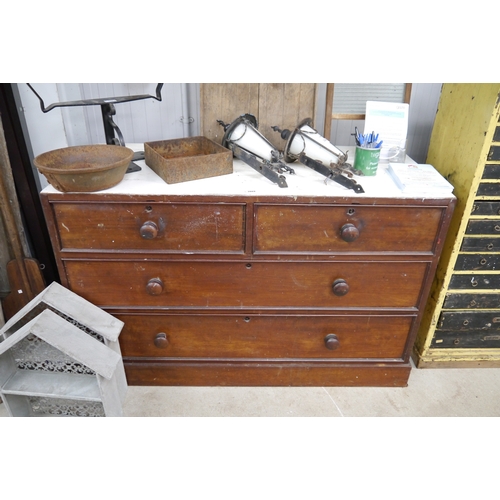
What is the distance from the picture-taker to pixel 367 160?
1.77 m

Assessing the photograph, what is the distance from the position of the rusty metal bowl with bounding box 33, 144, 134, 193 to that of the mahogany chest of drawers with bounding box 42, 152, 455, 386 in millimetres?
43

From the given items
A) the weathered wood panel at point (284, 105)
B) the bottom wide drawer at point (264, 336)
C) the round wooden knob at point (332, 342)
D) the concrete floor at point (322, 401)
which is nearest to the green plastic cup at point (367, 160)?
the weathered wood panel at point (284, 105)

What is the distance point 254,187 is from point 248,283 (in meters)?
0.43

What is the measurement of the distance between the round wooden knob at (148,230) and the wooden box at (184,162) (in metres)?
0.19

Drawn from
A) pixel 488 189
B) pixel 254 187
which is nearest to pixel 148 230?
pixel 254 187

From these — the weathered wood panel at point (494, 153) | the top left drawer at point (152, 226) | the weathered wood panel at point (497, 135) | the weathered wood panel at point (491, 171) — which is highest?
the weathered wood panel at point (497, 135)

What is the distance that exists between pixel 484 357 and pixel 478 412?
1.13ft

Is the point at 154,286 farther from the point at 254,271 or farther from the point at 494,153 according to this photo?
the point at 494,153

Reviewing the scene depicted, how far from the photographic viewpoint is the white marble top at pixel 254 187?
1609mm

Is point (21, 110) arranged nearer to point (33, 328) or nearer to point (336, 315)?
point (33, 328)

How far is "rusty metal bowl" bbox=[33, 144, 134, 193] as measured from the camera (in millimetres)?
1509

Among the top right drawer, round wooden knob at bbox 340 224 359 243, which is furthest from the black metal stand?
round wooden knob at bbox 340 224 359 243

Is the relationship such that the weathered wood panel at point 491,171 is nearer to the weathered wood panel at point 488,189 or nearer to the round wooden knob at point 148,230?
the weathered wood panel at point 488,189

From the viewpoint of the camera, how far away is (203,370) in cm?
204
